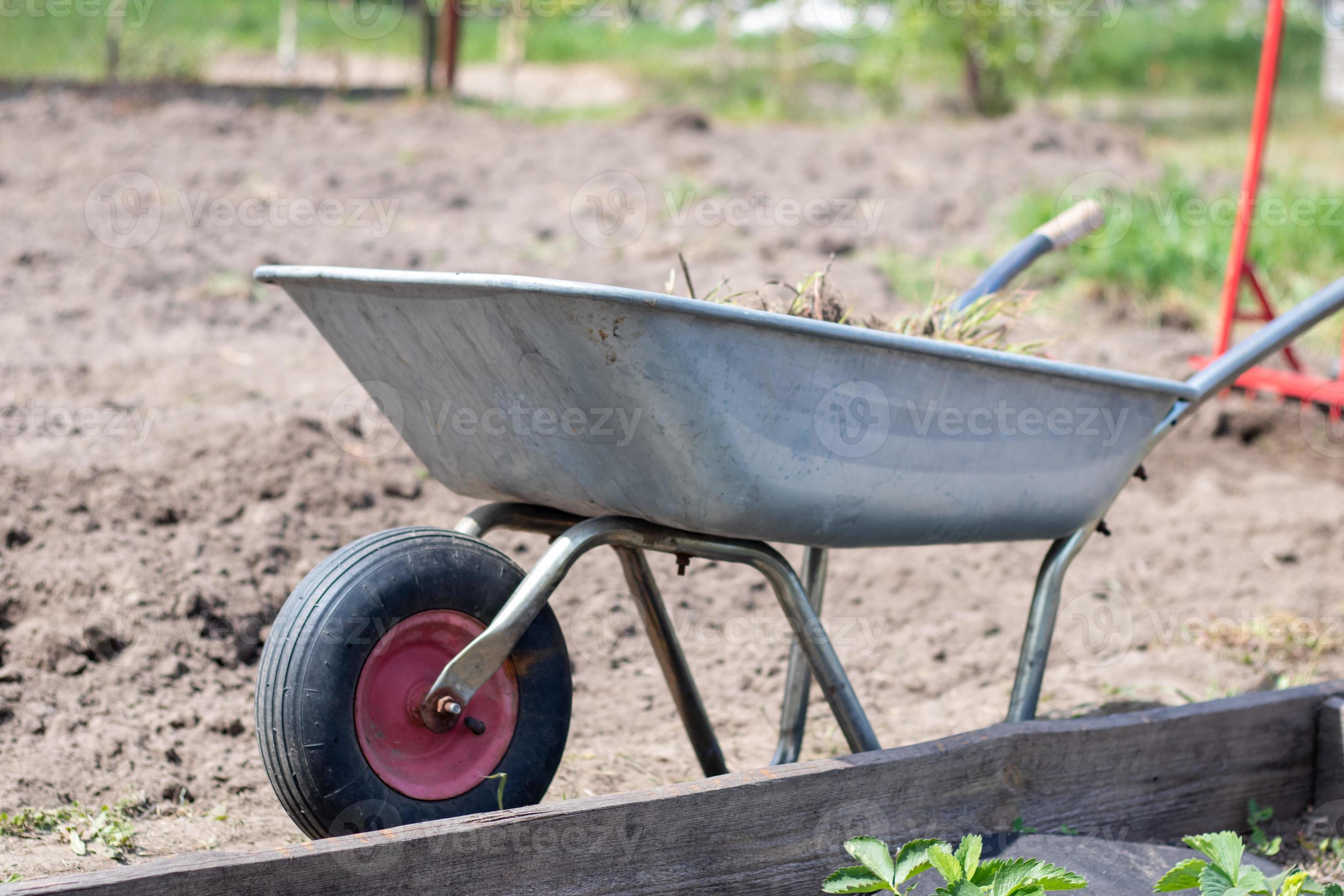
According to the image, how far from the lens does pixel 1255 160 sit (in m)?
3.76

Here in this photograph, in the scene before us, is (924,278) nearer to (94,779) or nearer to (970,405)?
(970,405)

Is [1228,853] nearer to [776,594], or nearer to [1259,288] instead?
[776,594]

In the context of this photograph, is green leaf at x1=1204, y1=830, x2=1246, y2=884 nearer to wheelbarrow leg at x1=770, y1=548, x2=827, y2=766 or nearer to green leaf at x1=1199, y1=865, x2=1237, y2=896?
green leaf at x1=1199, y1=865, x2=1237, y2=896

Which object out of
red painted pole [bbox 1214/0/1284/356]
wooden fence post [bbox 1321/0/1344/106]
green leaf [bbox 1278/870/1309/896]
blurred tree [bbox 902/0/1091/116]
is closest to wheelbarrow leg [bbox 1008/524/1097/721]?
green leaf [bbox 1278/870/1309/896]

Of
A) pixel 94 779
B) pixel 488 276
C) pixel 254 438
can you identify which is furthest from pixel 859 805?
pixel 254 438

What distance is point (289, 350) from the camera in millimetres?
4316

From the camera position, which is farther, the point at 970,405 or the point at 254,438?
the point at 254,438

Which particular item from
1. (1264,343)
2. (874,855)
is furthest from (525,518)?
(1264,343)

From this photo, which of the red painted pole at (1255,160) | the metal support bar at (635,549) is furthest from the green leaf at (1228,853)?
the red painted pole at (1255,160)

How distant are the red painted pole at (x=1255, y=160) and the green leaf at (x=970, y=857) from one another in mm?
2696

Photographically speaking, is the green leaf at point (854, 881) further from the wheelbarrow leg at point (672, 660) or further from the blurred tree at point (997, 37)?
the blurred tree at point (997, 37)

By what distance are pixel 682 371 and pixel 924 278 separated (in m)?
4.23

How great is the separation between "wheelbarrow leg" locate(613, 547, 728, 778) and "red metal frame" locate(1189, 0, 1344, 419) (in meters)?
2.09

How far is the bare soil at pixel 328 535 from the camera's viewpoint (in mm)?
2379
